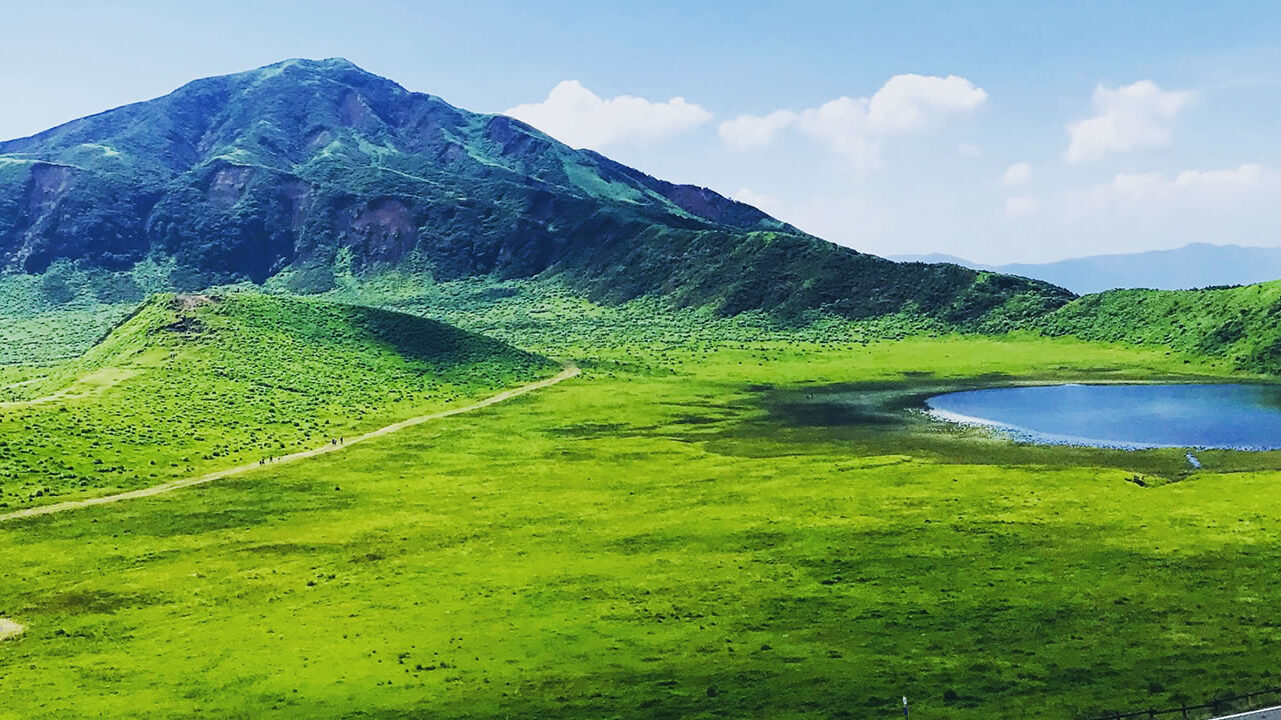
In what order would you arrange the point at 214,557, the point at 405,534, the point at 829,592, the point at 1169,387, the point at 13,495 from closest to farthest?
the point at 829,592
the point at 214,557
the point at 405,534
the point at 13,495
the point at 1169,387

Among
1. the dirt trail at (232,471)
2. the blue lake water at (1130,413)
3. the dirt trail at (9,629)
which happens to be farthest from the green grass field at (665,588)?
the blue lake water at (1130,413)

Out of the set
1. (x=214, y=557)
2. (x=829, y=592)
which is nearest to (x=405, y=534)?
(x=214, y=557)

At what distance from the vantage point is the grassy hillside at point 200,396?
359 ft

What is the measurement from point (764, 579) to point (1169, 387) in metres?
125

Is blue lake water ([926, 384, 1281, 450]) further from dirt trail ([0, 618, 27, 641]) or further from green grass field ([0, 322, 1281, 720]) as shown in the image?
dirt trail ([0, 618, 27, 641])

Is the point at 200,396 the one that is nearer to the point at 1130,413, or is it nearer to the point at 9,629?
the point at 9,629

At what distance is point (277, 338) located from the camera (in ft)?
622

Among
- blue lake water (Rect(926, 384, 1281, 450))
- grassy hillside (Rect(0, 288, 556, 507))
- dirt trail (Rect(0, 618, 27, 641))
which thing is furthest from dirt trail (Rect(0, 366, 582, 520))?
blue lake water (Rect(926, 384, 1281, 450))

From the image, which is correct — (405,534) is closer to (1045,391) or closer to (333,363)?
(333,363)

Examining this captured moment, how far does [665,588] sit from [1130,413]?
10005 centimetres

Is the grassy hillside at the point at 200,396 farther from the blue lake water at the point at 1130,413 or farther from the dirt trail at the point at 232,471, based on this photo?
the blue lake water at the point at 1130,413

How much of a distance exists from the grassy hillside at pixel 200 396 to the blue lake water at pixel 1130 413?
92.5 m

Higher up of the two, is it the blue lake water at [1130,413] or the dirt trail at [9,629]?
the blue lake water at [1130,413]

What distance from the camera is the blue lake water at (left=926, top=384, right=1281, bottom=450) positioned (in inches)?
4596
